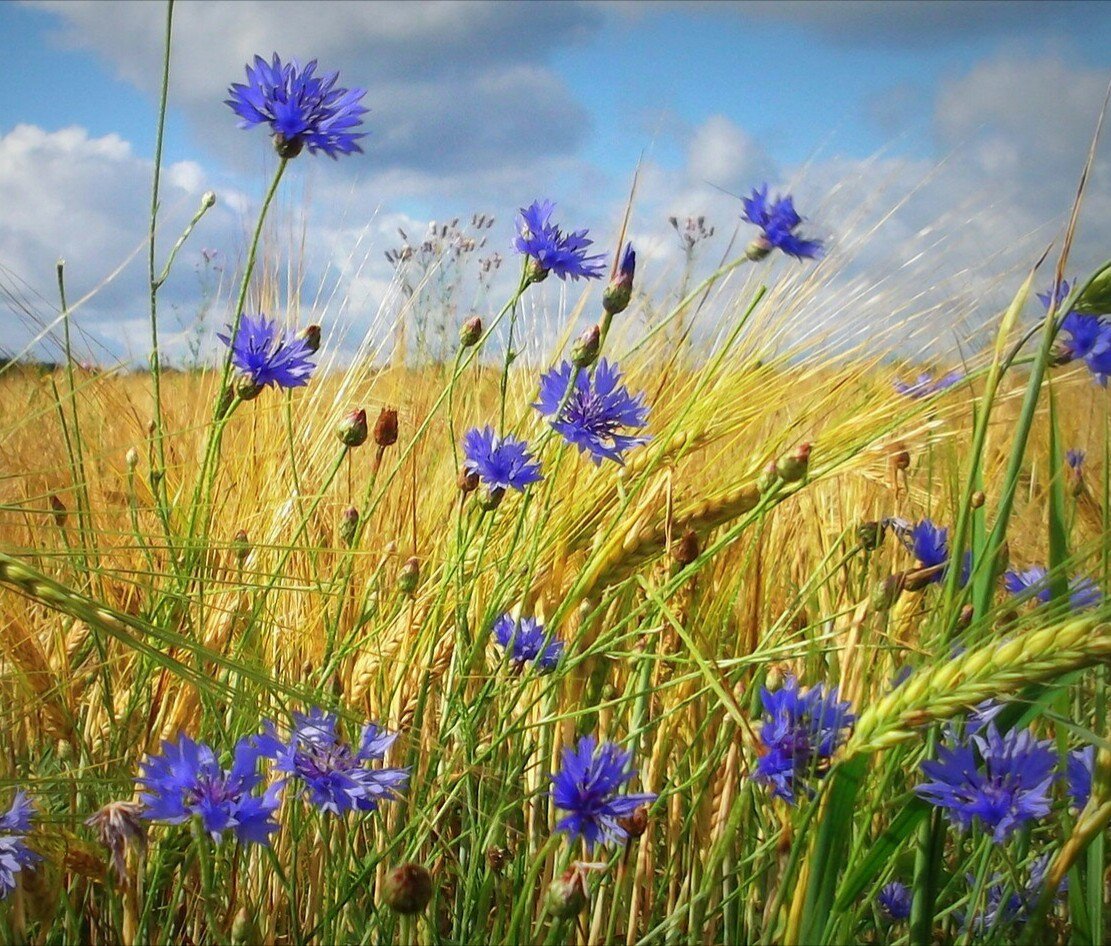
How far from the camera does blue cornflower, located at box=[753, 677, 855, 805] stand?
0.82 m

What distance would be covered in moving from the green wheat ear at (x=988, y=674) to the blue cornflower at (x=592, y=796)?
24 centimetres

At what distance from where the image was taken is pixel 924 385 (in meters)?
1.33

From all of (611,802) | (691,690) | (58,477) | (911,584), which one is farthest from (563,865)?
(58,477)

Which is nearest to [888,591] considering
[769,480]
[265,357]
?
[769,480]

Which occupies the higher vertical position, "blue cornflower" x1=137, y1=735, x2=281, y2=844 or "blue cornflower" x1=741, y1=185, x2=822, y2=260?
"blue cornflower" x1=741, y1=185, x2=822, y2=260

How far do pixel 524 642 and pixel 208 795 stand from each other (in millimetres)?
414

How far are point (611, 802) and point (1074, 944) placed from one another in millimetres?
342

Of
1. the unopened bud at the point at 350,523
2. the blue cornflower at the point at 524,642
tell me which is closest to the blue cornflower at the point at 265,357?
the unopened bud at the point at 350,523

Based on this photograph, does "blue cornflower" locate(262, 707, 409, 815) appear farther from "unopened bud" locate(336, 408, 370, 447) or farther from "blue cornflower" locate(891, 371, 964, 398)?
"blue cornflower" locate(891, 371, 964, 398)

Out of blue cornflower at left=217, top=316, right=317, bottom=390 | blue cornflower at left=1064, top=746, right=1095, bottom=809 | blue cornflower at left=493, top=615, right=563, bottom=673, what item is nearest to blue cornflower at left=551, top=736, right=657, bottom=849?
blue cornflower at left=493, top=615, right=563, bottom=673

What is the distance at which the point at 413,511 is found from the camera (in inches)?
46.3

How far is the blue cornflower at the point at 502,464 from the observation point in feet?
3.35

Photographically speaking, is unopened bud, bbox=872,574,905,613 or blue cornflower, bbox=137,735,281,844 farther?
unopened bud, bbox=872,574,905,613

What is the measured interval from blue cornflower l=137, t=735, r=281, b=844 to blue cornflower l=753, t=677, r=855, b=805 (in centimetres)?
38
